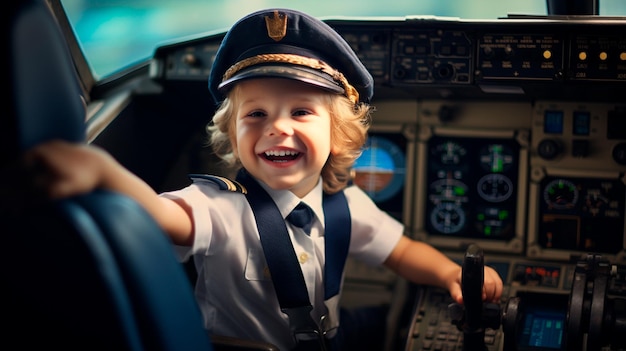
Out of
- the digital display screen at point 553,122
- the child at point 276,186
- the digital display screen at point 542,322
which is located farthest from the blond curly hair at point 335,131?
the digital display screen at point 553,122

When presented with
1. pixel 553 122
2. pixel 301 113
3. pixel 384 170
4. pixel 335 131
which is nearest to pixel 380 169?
pixel 384 170

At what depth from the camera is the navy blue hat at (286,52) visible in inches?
64.8

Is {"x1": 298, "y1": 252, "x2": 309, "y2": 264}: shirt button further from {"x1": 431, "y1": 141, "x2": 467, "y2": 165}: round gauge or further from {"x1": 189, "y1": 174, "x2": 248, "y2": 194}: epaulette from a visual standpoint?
{"x1": 431, "y1": 141, "x2": 467, "y2": 165}: round gauge

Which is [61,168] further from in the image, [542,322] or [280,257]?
[542,322]

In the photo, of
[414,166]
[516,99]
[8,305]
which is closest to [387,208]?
[414,166]

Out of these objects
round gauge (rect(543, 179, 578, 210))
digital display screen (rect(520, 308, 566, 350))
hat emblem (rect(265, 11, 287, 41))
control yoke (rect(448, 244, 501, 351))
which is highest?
hat emblem (rect(265, 11, 287, 41))

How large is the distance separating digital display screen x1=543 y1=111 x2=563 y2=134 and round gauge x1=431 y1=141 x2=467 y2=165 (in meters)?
0.29

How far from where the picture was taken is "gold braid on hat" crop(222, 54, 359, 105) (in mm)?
1648

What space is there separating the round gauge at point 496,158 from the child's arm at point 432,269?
1.90 feet

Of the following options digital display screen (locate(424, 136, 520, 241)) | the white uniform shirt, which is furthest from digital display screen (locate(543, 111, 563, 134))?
the white uniform shirt

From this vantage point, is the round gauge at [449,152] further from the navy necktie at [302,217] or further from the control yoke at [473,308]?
the navy necktie at [302,217]

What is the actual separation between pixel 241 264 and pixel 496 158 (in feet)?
3.93

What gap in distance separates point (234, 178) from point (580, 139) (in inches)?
50.2

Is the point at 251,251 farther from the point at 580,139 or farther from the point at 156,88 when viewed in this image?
the point at 580,139
